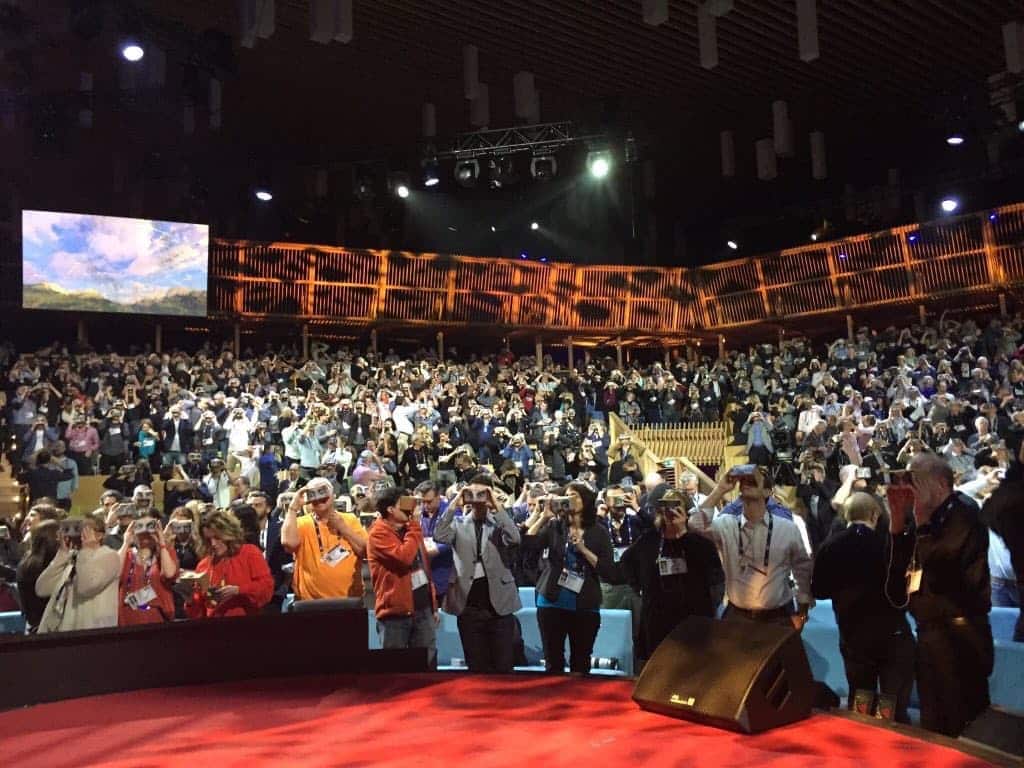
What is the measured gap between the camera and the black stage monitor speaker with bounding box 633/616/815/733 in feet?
8.41

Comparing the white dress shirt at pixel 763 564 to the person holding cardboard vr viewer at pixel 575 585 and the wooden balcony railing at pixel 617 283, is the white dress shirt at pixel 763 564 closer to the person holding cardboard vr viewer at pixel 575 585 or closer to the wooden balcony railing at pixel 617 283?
the person holding cardboard vr viewer at pixel 575 585

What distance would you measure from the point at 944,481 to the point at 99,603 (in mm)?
4077

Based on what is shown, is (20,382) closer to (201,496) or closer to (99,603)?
(201,496)

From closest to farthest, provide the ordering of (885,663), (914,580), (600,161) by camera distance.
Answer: (914,580) → (885,663) → (600,161)

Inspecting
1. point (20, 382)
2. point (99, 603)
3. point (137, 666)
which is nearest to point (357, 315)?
point (20, 382)

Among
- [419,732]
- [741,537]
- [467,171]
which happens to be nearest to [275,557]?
[741,537]

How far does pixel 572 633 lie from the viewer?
16.0 ft

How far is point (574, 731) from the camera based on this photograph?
2.66 meters

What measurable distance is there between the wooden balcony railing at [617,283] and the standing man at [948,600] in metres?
17.8

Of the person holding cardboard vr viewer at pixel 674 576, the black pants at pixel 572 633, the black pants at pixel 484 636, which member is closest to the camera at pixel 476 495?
the black pants at pixel 484 636

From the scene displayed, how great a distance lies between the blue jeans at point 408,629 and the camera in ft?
15.4

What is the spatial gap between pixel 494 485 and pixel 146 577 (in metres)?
5.54

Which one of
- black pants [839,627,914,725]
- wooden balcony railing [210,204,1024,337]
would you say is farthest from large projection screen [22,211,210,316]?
black pants [839,627,914,725]

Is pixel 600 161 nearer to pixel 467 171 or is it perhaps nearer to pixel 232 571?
pixel 467 171
